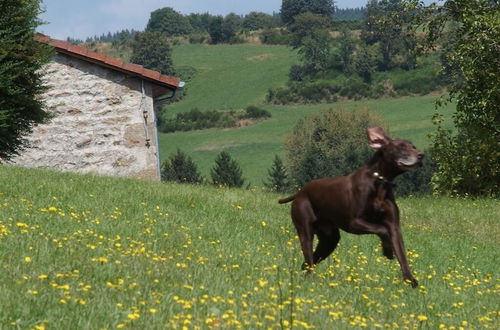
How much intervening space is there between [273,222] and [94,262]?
20.1 feet

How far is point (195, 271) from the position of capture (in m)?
8.41

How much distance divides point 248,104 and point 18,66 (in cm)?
12080

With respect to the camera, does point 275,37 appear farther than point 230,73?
Yes

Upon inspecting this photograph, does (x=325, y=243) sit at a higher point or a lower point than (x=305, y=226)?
lower

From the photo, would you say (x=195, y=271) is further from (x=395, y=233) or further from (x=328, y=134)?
(x=328, y=134)

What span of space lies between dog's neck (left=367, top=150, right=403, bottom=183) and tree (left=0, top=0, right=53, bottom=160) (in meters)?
15.1

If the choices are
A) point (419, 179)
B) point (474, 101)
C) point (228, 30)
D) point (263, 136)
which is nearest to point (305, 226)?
point (474, 101)

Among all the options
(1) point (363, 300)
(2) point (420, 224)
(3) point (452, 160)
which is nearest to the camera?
(1) point (363, 300)

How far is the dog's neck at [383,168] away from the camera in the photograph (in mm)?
8688

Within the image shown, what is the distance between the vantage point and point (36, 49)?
74.7 ft

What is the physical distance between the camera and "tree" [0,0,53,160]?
22062 mm

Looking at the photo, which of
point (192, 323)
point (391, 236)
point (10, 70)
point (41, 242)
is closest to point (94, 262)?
point (41, 242)

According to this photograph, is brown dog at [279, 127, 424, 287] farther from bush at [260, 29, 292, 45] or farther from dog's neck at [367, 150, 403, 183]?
bush at [260, 29, 292, 45]

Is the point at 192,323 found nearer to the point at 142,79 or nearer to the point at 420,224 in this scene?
the point at 420,224
